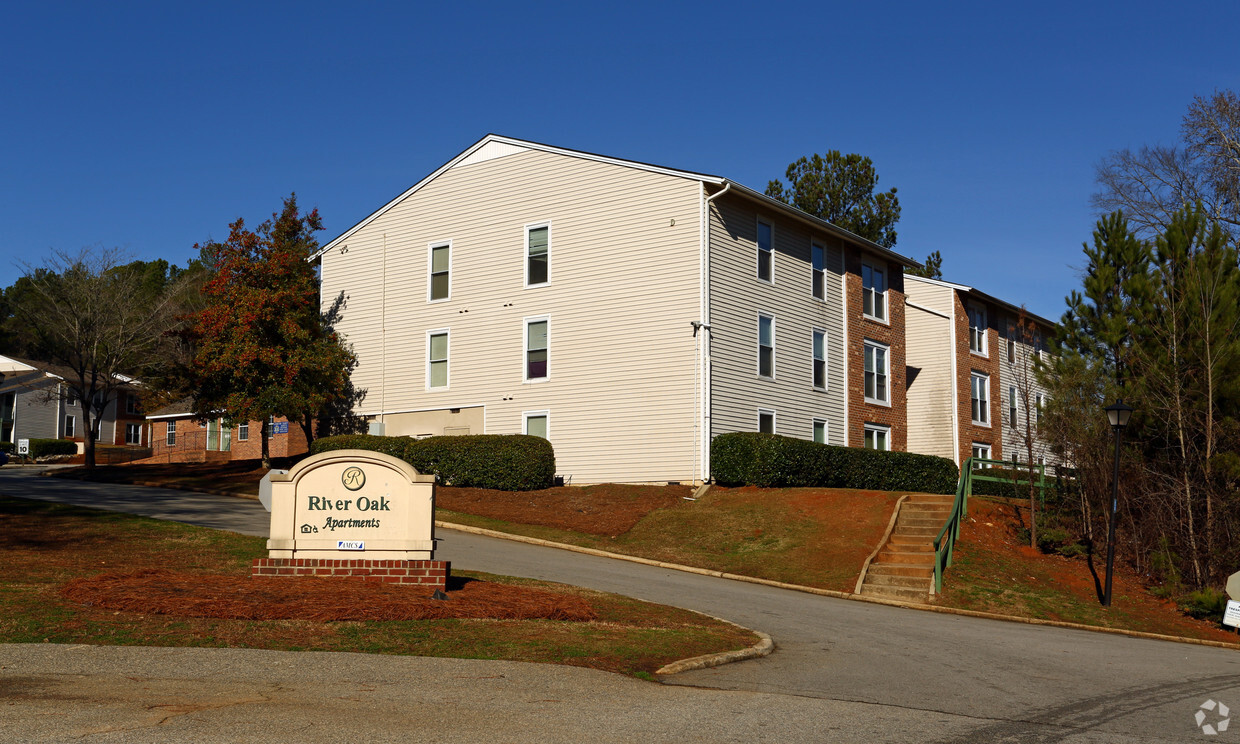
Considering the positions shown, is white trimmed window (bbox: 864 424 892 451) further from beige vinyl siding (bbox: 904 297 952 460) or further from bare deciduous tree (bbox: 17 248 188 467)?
bare deciduous tree (bbox: 17 248 188 467)

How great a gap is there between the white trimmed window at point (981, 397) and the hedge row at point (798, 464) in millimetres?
12289

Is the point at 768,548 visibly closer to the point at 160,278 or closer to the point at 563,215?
the point at 563,215

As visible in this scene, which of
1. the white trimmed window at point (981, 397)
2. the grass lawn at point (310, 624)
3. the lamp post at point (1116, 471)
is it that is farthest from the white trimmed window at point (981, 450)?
the grass lawn at point (310, 624)

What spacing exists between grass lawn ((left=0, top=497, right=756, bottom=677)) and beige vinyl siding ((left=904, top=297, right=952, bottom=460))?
28.6 m

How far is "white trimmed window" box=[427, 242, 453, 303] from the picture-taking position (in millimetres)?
32500

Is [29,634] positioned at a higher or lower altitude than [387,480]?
lower

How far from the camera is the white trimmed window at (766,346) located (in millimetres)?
29469

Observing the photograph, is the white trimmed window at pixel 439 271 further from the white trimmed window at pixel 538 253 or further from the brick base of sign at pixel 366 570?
the brick base of sign at pixel 366 570

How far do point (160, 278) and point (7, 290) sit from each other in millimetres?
23942

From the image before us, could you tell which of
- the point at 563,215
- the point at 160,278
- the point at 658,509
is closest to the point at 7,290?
the point at 160,278

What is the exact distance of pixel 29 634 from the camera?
9.63 metres

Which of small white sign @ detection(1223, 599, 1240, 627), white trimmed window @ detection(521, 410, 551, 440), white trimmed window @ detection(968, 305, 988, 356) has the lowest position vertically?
small white sign @ detection(1223, 599, 1240, 627)

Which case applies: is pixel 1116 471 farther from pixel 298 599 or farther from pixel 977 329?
Result: pixel 977 329

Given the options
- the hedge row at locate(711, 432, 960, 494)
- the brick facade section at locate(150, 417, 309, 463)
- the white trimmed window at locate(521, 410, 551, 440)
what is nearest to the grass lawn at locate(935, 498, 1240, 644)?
the hedge row at locate(711, 432, 960, 494)
